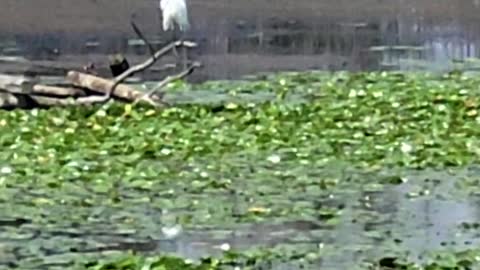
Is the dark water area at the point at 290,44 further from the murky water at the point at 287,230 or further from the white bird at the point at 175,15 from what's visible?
the murky water at the point at 287,230

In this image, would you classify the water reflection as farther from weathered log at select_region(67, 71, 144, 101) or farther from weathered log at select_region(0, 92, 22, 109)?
weathered log at select_region(0, 92, 22, 109)

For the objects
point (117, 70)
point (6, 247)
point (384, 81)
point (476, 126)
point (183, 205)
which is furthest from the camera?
point (384, 81)

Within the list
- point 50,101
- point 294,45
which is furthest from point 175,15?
point 294,45

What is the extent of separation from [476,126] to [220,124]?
250cm

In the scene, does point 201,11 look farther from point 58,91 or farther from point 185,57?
point 58,91

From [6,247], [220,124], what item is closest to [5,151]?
[220,124]

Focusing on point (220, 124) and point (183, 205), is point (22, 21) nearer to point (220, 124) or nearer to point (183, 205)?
point (220, 124)

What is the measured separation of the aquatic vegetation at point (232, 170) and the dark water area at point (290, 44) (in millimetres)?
6092

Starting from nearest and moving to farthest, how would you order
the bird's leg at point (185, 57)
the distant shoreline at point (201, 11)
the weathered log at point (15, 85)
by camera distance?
the weathered log at point (15, 85), the bird's leg at point (185, 57), the distant shoreline at point (201, 11)

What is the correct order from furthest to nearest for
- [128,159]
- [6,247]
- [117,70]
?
[117,70] → [128,159] → [6,247]

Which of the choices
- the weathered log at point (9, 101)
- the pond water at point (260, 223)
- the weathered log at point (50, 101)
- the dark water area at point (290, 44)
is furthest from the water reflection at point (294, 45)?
the pond water at point (260, 223)

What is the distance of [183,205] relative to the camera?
1094 centimetres

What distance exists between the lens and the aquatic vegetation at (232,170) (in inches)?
390

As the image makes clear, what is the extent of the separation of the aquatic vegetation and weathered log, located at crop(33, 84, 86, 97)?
2.71ft
